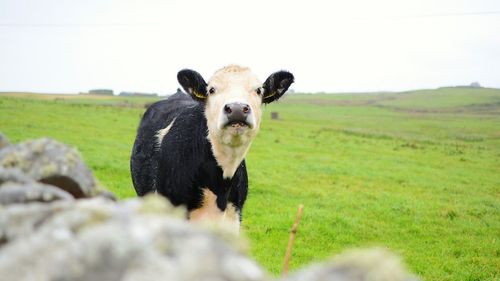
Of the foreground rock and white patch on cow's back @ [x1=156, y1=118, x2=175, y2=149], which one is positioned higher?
the foreground rock

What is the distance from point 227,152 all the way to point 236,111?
71cm

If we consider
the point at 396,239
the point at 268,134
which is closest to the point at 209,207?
the point at 396,239

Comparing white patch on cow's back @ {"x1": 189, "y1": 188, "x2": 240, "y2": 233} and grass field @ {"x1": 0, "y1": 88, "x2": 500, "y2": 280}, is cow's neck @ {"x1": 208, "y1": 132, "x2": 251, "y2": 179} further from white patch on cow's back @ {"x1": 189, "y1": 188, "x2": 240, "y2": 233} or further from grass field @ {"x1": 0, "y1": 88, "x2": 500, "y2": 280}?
grass field @ {"x1": 0, "y1": 88, "x2": 500, "y2": 280}

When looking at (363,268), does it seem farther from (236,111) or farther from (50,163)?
(236,111)

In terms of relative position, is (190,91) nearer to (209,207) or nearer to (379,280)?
(209,207)

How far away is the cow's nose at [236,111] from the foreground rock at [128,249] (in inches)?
160

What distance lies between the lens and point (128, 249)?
4.92 ft

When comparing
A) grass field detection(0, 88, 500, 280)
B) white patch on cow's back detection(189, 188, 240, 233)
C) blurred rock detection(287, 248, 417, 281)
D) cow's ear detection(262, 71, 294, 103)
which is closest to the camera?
blurred rock detection(287, 248, 417, 281)

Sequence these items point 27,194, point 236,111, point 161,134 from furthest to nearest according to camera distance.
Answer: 1. point 161,134
2. point 236,111
3. point 27,194

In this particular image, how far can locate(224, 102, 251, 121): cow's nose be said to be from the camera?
19.4 feet

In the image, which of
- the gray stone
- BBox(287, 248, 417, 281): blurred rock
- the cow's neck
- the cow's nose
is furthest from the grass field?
BBox(287, 248, 417, 281): blurred rock

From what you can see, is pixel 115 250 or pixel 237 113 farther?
pixel 237 113

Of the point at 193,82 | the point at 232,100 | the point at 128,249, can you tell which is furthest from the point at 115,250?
the point at 193,82

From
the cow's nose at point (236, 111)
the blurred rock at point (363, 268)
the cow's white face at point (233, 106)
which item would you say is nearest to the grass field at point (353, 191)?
the cow's white face at point (233, 106)
